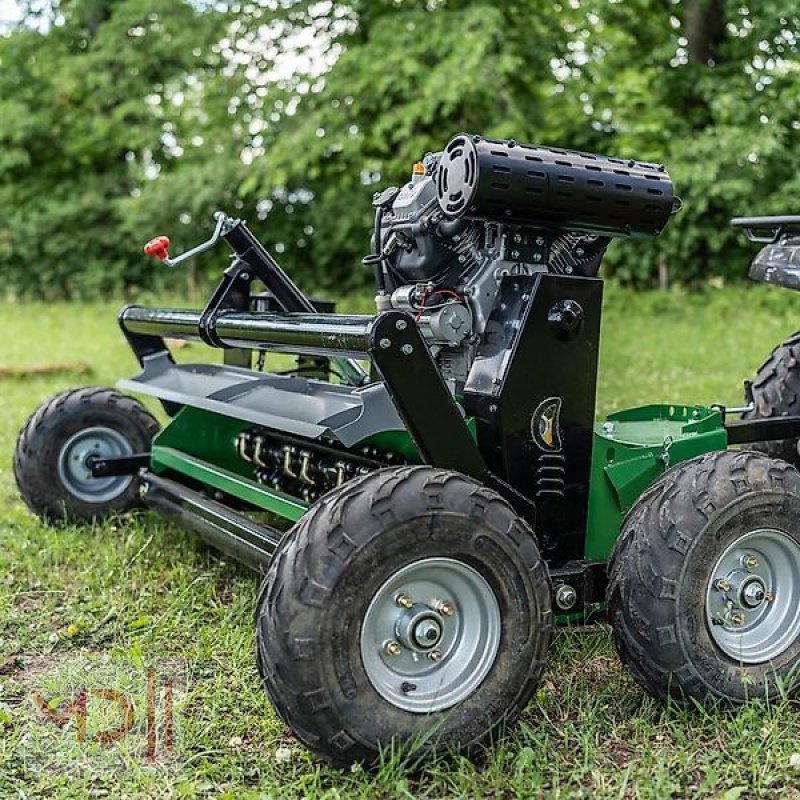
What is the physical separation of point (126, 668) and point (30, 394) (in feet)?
19.3

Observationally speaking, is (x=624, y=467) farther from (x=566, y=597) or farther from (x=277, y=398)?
(x=277, y=398)

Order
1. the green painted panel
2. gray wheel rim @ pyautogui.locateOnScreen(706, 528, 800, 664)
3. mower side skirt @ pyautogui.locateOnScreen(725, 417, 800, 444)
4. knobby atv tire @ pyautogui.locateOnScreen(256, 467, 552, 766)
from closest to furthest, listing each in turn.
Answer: knobby atv tire @ pyautogui.locateOnScreen(256, 467, 552, 766)
gray wheel rim @ pyautogui.locateOnScreen(706, 528, 800, 664)
the green painted panel
mower side skirt @ pyautogui.locateOnScreen(725, 417, 800, 444)

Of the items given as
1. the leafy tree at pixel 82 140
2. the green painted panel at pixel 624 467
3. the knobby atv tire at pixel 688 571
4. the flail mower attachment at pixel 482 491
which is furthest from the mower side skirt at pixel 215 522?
the leafy tree at pixel 82 140

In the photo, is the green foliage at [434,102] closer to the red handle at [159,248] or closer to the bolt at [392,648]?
the red handle at [159,248]

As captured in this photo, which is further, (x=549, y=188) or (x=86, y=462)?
(x=86, y=462)

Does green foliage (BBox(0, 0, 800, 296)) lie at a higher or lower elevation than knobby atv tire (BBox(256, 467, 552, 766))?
higher

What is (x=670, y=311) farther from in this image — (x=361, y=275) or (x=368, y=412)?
(x=368, y=412)

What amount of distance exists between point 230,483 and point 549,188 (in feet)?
5.14

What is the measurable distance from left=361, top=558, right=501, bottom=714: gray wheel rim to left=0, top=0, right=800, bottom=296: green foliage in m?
10.7

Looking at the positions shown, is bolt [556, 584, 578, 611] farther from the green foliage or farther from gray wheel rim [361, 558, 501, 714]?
the green foliage

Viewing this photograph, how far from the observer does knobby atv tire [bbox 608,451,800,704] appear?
297cm

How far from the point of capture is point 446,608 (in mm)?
2783

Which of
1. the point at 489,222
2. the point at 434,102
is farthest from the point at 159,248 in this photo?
the point at 434,102

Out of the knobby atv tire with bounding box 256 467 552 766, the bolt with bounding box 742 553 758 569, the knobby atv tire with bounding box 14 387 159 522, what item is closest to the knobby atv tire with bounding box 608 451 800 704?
the bolt with bounding box 742 553 758 569
